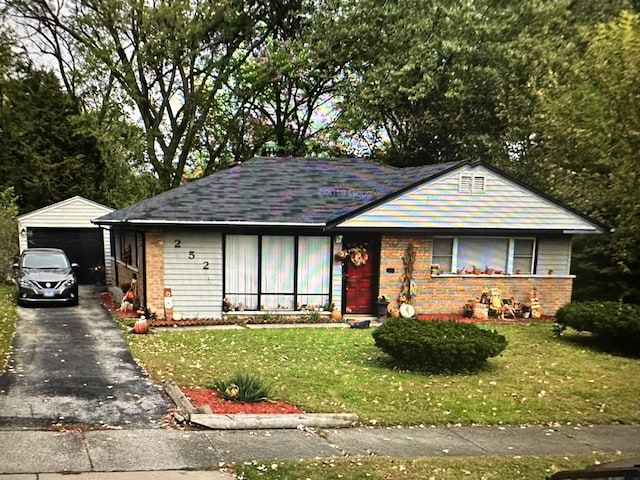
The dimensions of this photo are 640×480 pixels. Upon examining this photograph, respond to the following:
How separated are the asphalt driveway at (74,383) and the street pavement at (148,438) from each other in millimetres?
15

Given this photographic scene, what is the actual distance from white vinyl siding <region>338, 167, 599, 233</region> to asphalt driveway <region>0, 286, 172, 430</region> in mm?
7746

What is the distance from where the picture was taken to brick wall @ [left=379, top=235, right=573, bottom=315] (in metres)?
15.7

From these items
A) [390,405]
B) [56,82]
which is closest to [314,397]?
[390,405]

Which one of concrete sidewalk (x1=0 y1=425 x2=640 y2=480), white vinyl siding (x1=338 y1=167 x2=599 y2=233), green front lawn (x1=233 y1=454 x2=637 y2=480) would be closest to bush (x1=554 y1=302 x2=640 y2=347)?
white vinyl siding (x1=338 y1=167 x2=599 y2=233)

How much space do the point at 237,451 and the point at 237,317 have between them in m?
9.20

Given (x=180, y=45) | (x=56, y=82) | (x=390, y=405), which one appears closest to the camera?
(x=390, y=405)

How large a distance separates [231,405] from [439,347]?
3.91 metres

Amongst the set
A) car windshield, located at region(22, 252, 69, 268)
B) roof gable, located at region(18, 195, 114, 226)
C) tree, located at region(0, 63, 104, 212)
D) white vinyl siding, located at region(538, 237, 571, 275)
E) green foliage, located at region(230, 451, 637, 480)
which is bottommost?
green foliage, located at region(230, 451, 637, 480)

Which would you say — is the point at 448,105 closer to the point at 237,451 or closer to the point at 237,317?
the point at 237,317

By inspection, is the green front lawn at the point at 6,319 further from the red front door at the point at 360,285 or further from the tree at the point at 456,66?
the tree at the point at 456,66

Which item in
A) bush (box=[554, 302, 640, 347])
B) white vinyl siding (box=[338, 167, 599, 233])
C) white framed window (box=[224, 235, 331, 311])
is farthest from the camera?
white vinyl siding (box=[338, 167, 599, 233])

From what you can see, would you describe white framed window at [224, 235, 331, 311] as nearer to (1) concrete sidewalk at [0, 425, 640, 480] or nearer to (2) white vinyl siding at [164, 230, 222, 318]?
(2) white vinyl siding at [164, 230, 222, 318]

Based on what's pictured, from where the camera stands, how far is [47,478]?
4.82 metres

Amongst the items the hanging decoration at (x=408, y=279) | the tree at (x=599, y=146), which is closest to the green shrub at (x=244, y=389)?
the tree at (x=599, y=146)
